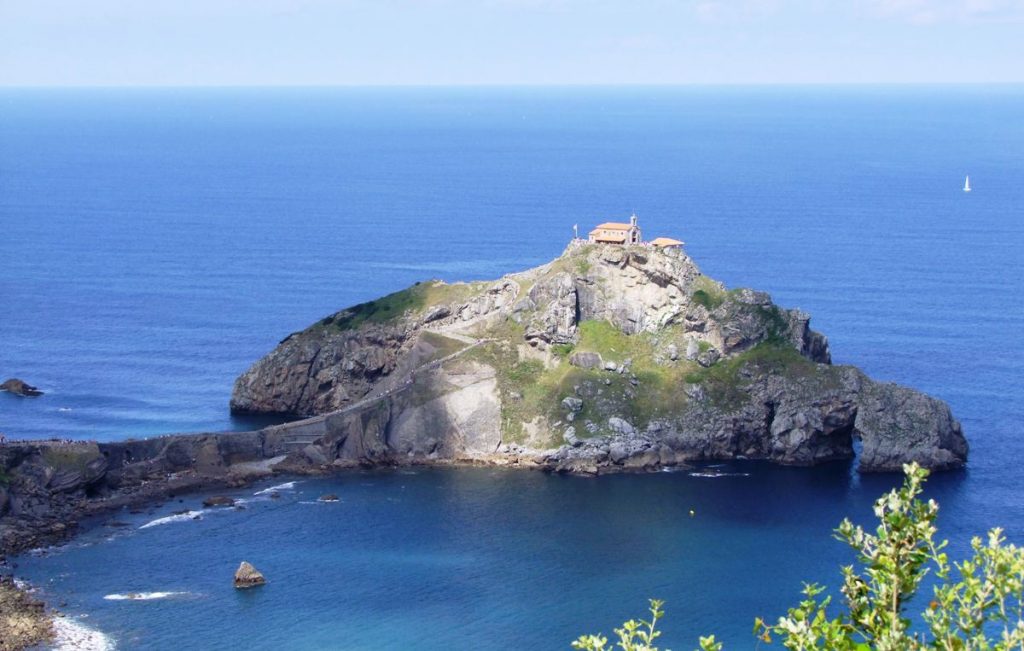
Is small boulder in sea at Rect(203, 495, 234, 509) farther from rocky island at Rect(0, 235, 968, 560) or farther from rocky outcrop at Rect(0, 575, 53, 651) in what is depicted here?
rocky outcrop at Rect(0, 575, 53, 651)

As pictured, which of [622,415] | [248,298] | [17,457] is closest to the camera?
[17,457]

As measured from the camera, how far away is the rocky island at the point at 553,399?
130000 millimetres

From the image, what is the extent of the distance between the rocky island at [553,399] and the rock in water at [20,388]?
65.8 feet

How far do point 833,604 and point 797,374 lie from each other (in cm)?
3961

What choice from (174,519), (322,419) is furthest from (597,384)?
(174,519)

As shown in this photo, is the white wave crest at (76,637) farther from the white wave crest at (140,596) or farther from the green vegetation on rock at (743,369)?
the green vegetation on rock at (743,369)

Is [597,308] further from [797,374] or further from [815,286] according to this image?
[815,286]

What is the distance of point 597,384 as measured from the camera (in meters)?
136

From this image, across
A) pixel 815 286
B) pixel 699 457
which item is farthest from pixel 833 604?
pixel 815 286

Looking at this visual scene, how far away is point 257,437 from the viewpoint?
441 feet

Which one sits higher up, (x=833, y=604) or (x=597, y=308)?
(x=597, y=308)

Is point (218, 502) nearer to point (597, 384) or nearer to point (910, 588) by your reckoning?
point (597, 384)

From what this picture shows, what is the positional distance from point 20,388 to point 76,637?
5961 centimetres

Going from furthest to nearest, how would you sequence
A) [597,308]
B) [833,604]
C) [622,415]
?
[597,308], [622,415], [833,604]
